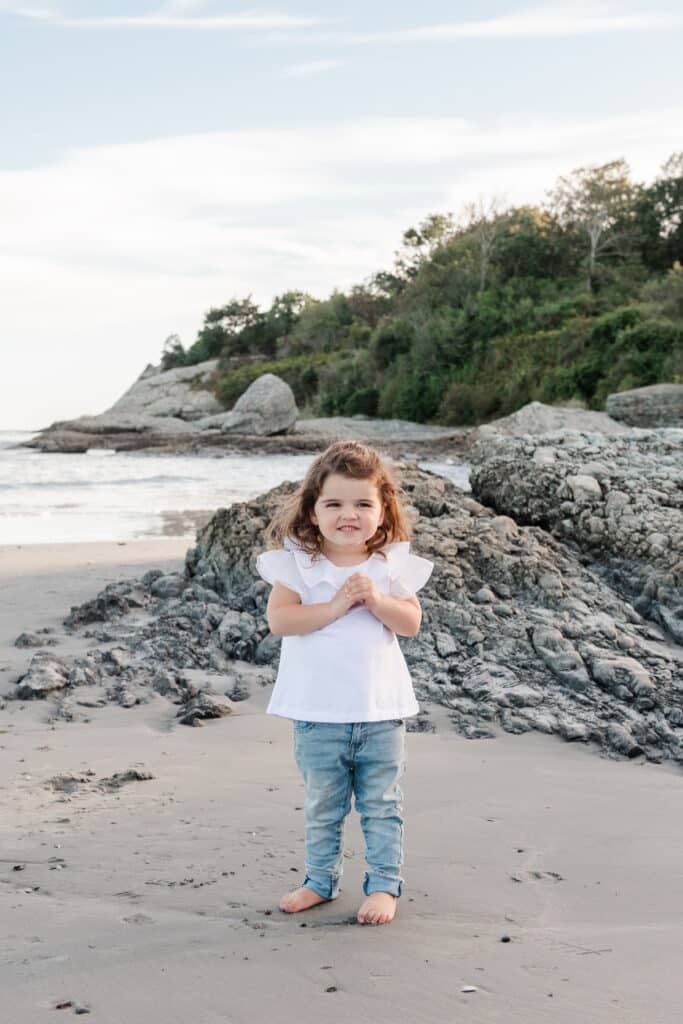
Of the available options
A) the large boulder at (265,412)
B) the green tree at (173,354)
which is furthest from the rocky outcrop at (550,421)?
the green tree at (173,354)

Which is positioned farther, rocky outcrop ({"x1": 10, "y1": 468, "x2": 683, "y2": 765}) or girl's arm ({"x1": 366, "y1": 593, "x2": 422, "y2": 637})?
rocky outcrop ({"x1": 10, "y1": 468, "x2": 683, "y2": 765})

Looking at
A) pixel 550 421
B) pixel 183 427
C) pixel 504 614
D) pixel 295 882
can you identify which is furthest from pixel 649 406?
pixel 295 882

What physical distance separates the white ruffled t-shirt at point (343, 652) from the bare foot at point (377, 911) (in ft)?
1.46

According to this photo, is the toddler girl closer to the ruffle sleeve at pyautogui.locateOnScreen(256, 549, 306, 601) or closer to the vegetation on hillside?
the ruffle sleeve at pyautogui.locateOnScreen(256, 549, 306, 601)

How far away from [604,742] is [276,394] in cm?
2994

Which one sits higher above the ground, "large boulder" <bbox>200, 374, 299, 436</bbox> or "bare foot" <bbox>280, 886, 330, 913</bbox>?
"large boulder" <bbox>200, 374, 299, 436</bbox>

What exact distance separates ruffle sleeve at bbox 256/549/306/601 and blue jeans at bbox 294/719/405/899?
37 cm

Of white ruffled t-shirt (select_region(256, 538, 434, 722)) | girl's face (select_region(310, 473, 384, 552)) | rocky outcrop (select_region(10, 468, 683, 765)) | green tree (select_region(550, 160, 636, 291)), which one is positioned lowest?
rocky outcrop (select_region(10, 468, 683, 765))

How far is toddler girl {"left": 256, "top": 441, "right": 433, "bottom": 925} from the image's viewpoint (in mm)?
2682

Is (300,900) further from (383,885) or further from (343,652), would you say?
(343,652)

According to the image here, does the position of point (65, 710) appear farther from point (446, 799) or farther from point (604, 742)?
point (604, 742)

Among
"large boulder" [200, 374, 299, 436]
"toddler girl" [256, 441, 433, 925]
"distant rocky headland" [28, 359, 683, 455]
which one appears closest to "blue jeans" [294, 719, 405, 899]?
"toddler girl" [256, 441, 433, 925]

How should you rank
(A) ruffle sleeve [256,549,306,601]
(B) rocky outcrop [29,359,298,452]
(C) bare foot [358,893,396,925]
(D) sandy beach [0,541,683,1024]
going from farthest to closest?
1. (B) rocky outcrop [29,359,298,452]
2. (A) ruffle sleeve [256,549,306,601]
3. (C) bare foot [358,893,396,925]
4. (D) sandy beach [0,541,683,1024]

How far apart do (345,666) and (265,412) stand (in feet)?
101
